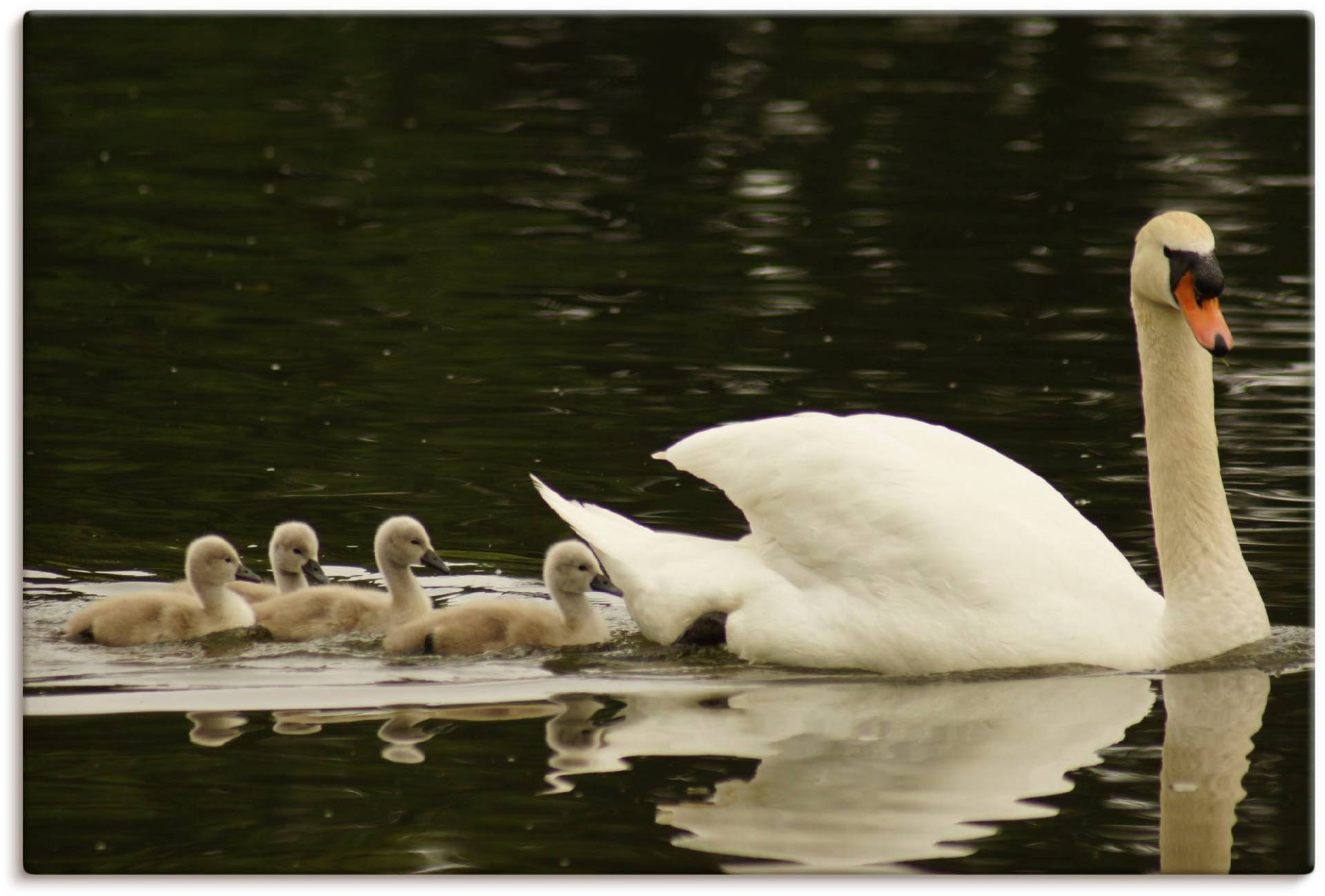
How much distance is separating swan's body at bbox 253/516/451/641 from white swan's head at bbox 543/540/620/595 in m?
0.51

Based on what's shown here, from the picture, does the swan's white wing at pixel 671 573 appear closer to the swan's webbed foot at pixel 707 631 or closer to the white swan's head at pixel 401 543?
the swan's webbed foot at pixel 707 631

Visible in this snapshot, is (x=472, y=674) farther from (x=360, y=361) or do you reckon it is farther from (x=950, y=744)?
(x=360, y=361)

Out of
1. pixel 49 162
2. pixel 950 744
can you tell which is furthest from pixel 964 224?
pixel 950 744

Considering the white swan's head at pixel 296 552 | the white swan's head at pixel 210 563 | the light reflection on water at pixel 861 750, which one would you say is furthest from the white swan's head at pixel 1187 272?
the white swan's head at pixel 210 563

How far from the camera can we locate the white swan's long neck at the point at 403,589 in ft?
29.5

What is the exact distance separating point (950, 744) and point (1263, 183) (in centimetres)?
956

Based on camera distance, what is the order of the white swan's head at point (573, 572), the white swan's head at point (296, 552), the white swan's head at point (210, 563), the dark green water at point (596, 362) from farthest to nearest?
1. the white swan's head at point (296, 552)
2. the white swan's head at point (573, 572)
3. the white swan's head at point (210, 563)
4. the dark green water at point (596, 362)

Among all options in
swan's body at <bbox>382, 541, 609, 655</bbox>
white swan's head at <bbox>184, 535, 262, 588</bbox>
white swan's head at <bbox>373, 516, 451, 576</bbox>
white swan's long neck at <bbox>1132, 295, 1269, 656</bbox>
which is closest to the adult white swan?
white swan's long neck at <bbox>1132, 295, 1269, 656</bbox>

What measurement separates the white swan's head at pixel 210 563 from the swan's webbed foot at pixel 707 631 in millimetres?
1803

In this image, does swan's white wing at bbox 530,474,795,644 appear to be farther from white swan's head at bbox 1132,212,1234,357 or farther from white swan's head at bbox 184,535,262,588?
white swan's head at bbox 1132,212,1234,357

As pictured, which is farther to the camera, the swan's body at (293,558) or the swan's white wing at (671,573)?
the swan's body at (293,558)

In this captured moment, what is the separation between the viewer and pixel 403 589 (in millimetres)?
9023

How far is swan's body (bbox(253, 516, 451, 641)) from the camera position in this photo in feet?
28.9

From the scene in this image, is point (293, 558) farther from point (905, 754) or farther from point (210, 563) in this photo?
point (905, 754)
